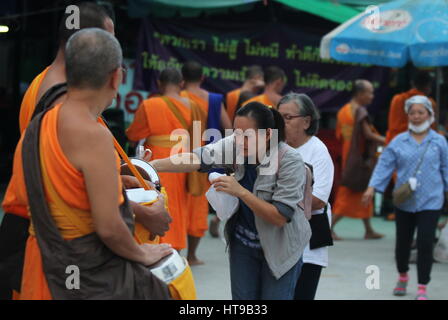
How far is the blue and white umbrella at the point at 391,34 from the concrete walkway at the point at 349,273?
2.11 m

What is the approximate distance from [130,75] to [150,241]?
733 centimetres

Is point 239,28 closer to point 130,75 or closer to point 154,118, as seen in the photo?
point 130,75

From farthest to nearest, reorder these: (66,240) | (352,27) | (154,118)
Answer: (352,27) → (154,118) → (66,240)

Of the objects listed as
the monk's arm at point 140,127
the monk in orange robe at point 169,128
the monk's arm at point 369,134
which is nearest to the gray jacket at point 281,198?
the monk in orange robe at point 169,128

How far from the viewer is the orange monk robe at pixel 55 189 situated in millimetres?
2602

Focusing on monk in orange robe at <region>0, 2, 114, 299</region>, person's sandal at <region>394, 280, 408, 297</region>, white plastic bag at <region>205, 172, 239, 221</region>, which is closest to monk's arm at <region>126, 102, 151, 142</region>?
person's sandal at <region>394, 280, 408, 297</region>

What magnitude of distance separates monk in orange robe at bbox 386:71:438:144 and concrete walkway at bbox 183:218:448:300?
136 cm

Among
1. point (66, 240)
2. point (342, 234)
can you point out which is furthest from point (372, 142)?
point (66, 240)

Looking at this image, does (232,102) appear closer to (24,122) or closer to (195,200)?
(195,200)

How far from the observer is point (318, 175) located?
4.54 m

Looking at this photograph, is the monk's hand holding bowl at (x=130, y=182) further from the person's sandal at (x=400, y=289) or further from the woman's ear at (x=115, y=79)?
the person's sandal at (x=400, y=289)

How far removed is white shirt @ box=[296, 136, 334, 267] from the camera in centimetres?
446

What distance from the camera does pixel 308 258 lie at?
176 inches

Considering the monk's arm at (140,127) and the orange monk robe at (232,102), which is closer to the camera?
the monk's arm at (140,127)
